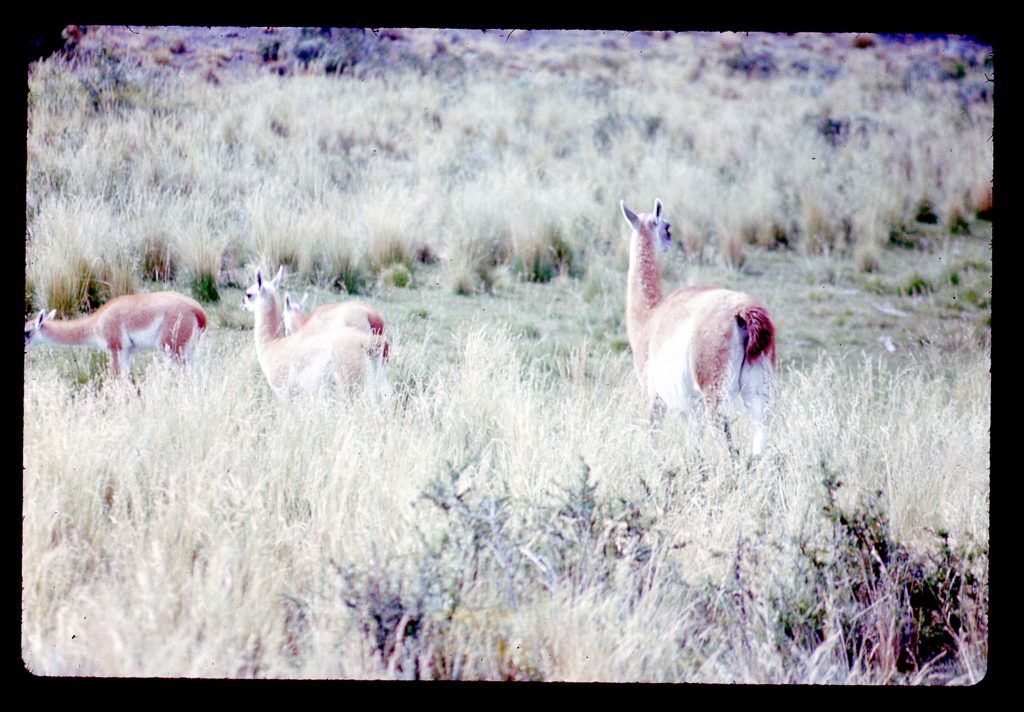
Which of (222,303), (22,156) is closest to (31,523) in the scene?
(22,156)

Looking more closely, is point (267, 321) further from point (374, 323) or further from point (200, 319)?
point (374, 323)

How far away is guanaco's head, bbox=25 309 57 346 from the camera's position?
4660 mm

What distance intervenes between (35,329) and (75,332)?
0.81 feet

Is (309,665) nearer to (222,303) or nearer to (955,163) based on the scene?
(222,303)

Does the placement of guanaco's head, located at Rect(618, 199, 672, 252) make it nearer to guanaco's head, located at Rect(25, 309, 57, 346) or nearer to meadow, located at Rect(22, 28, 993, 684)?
meadow, located at Rect(22, 28, 993, 684)

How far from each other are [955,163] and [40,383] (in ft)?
15.2

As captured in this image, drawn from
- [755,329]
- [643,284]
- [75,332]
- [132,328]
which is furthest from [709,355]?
[75,332]

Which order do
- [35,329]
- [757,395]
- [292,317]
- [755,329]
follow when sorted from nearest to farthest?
[755,329], [757,395], [35,329], [292,317]

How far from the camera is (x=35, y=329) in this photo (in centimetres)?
469

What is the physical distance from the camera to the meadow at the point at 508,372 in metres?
3.35

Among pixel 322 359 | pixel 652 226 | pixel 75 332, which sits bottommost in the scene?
pixel 322 359

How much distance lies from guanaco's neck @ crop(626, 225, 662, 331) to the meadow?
13.1 inches

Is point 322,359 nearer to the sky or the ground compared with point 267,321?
nearer to the ground

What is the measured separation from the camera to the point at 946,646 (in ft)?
11.7
